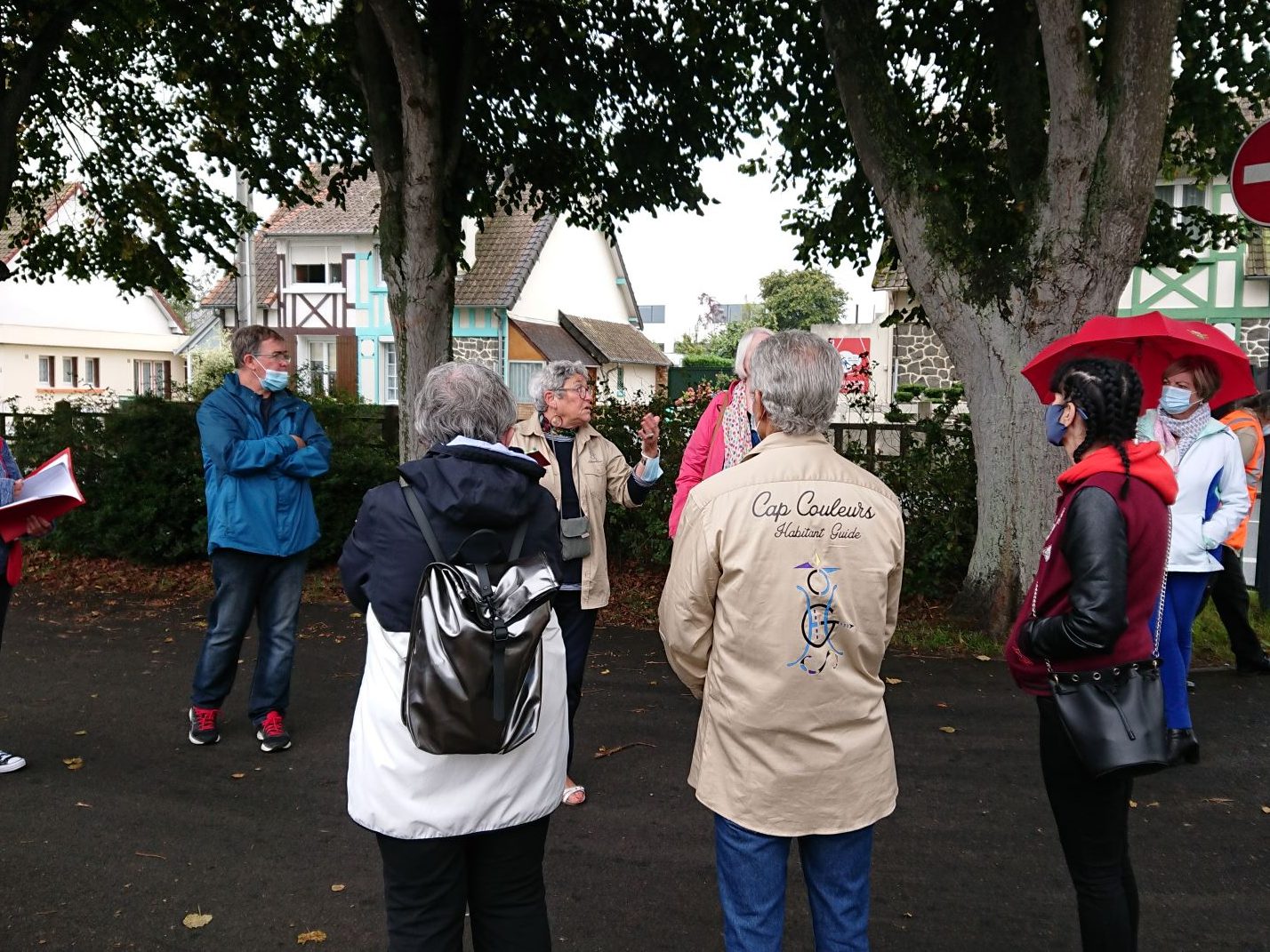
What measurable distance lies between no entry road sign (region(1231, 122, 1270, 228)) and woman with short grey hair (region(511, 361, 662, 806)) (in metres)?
3.91

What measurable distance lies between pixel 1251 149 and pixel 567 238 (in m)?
32.9

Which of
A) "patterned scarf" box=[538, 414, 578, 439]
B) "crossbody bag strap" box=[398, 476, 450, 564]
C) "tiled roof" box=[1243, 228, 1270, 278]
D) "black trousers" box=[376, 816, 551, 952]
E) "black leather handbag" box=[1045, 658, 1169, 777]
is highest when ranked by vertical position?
"tiled roof" box=[1243, 228, 1270, 278]

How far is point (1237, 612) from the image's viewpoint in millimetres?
6383

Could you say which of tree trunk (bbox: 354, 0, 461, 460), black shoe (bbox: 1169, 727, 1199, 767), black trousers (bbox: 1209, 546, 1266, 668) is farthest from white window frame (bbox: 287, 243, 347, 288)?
black shoe (bbox: 1169, 727, 1199, 767)

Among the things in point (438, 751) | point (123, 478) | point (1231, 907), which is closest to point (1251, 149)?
point (1231, 907)

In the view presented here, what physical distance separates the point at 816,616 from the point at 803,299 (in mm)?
73617

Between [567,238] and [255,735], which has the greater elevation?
[567,238]

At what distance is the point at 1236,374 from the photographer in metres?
4.25

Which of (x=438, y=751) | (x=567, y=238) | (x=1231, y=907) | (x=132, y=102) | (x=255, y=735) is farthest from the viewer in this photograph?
(x=567, y=238)

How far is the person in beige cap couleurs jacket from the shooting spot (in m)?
2.49

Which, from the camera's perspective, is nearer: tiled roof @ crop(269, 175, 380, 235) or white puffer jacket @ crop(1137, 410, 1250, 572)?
white puffer jacket @ crop(1137, 410, 1250, 572)

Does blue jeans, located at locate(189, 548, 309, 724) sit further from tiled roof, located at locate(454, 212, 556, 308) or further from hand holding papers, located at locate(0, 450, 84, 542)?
tiled roof, located at locate(454, 212, 556, 308)

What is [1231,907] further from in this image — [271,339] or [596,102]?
[596,102]

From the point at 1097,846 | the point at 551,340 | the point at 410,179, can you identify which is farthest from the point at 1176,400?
the point at 551,340
